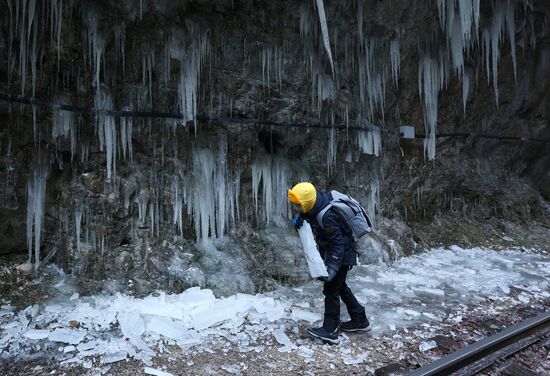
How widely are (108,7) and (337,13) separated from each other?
3803 millimetres

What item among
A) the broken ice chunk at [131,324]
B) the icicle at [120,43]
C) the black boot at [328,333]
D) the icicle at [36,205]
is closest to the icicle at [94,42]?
the icicle at [120,43]

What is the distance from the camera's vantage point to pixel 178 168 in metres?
6.19

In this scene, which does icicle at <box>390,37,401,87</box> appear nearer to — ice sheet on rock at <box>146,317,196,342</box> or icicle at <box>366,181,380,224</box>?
icicle at <box>366,181,380,224</box>

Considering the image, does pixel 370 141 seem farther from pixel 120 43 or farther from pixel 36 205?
pixel 36 205

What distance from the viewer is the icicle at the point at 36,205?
517 centimetres

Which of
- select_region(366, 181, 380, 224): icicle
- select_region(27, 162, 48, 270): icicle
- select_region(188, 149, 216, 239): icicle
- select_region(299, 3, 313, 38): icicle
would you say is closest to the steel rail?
select_region(188, 149, 216, 239): icicle

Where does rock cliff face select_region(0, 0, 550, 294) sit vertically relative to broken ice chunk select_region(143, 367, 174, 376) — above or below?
above

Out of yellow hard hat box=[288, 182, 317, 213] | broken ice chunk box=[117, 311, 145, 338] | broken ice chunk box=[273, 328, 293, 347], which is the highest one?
yellow hard hat box=[288, 182, 317, 213]

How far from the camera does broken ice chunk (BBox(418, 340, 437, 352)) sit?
13.2ft

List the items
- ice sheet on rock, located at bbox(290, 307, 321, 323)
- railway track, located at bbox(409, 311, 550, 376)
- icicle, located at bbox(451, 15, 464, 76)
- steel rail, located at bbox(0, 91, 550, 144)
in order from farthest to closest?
icicle, located at bbox(451, 15, 464, 76) → steel rail, located at bbox(0, 91, 550, 144) → ice sheet on rock, located at bbox(290, 307, 321, 323) → railway track, located at bbox(409, 311, 550, 376)

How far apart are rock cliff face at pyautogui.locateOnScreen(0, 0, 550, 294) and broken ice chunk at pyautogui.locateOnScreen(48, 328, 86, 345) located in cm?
121

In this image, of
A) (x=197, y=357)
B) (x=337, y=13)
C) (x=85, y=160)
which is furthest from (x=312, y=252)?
(x=337, y=13)

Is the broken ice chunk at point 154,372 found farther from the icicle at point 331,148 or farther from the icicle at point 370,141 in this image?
the icicle at point 370,141

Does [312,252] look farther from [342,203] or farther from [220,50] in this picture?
[220,50]
